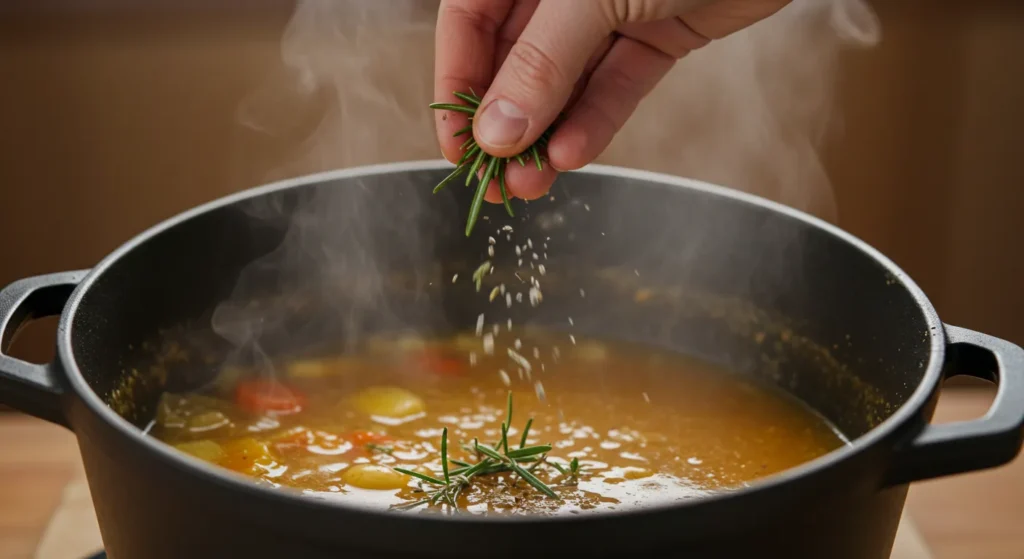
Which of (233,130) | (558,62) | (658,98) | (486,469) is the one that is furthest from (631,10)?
(233,130)

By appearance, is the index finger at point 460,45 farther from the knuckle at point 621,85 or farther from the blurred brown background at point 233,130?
the blurred brown background at point 233,130

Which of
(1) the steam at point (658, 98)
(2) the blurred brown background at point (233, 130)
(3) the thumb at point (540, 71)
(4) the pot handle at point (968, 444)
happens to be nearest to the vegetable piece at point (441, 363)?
(3) the thumb at point (540, 71)

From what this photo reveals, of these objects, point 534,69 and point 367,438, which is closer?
point 534,69

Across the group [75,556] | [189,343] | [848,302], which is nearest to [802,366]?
[848,302]

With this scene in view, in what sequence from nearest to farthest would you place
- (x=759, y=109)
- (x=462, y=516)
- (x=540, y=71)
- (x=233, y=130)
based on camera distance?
(x=462, y=516)
(x=540, y=71)
(x=233, y=130)
(x=759, y=109)

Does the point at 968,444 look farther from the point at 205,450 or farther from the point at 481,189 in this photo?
the point at 205,450

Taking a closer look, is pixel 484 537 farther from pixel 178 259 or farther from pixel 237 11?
pixel 237 11

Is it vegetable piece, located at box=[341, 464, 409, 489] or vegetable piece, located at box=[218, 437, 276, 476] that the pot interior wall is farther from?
vegetable piece, located at box=[341, 464, 409, 489]

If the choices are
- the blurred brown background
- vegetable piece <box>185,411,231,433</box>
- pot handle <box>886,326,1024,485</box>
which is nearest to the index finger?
vegetable piece <box>185,411,231,433</box>
